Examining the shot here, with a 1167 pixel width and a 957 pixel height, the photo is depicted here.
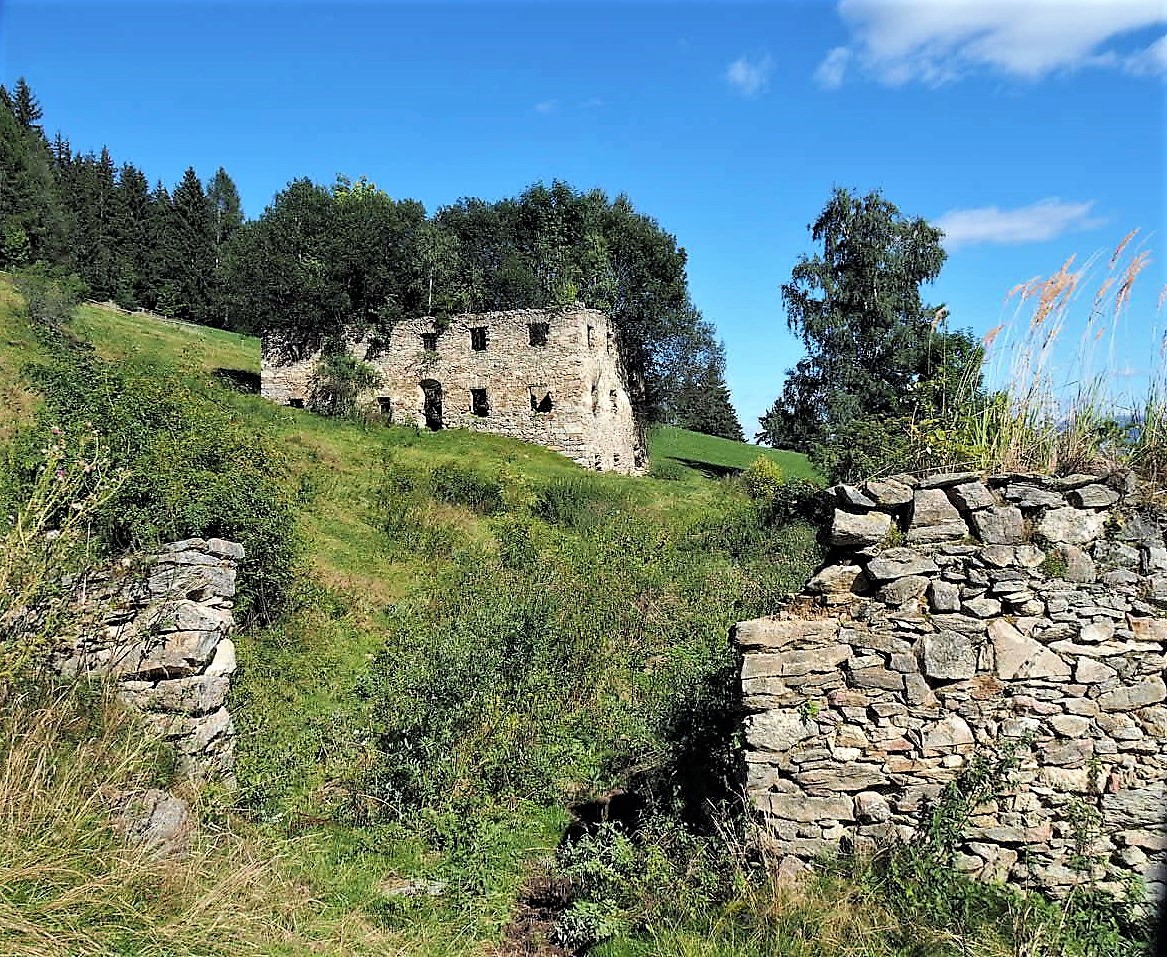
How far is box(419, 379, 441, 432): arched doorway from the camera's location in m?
26.2

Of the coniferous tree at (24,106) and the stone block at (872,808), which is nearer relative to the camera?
the stone block at (872,808)

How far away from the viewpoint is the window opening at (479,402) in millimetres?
26062

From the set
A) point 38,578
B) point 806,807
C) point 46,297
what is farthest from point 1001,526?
point 46,297

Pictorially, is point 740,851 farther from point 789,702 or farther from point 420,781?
Result: point 420,781

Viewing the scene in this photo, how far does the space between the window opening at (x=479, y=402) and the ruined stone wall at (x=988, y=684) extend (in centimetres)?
2176

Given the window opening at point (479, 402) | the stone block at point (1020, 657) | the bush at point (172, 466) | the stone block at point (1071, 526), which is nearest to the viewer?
the stone block at point (1020, 657)

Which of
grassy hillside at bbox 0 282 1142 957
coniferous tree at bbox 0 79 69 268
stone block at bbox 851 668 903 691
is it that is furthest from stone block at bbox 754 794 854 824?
coniferous tree at bbox 0 79 69 268

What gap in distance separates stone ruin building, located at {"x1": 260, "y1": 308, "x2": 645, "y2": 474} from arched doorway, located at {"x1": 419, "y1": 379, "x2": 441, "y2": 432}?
34mm

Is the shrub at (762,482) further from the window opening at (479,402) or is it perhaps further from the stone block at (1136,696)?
the stone block at (1136,696)

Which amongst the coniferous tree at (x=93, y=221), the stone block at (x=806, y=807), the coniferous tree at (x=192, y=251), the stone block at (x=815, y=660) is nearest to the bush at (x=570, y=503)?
the stone block at (x=815, y=660)

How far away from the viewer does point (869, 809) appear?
4.62 metres

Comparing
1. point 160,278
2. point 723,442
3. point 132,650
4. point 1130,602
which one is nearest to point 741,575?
point 1130,602

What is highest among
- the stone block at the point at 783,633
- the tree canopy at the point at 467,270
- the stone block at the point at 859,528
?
the tree canopy at the point at 467,270

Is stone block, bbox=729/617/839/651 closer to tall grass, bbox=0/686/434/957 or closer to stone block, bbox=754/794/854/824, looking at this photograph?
stone block, bbox=754/794/854/824
